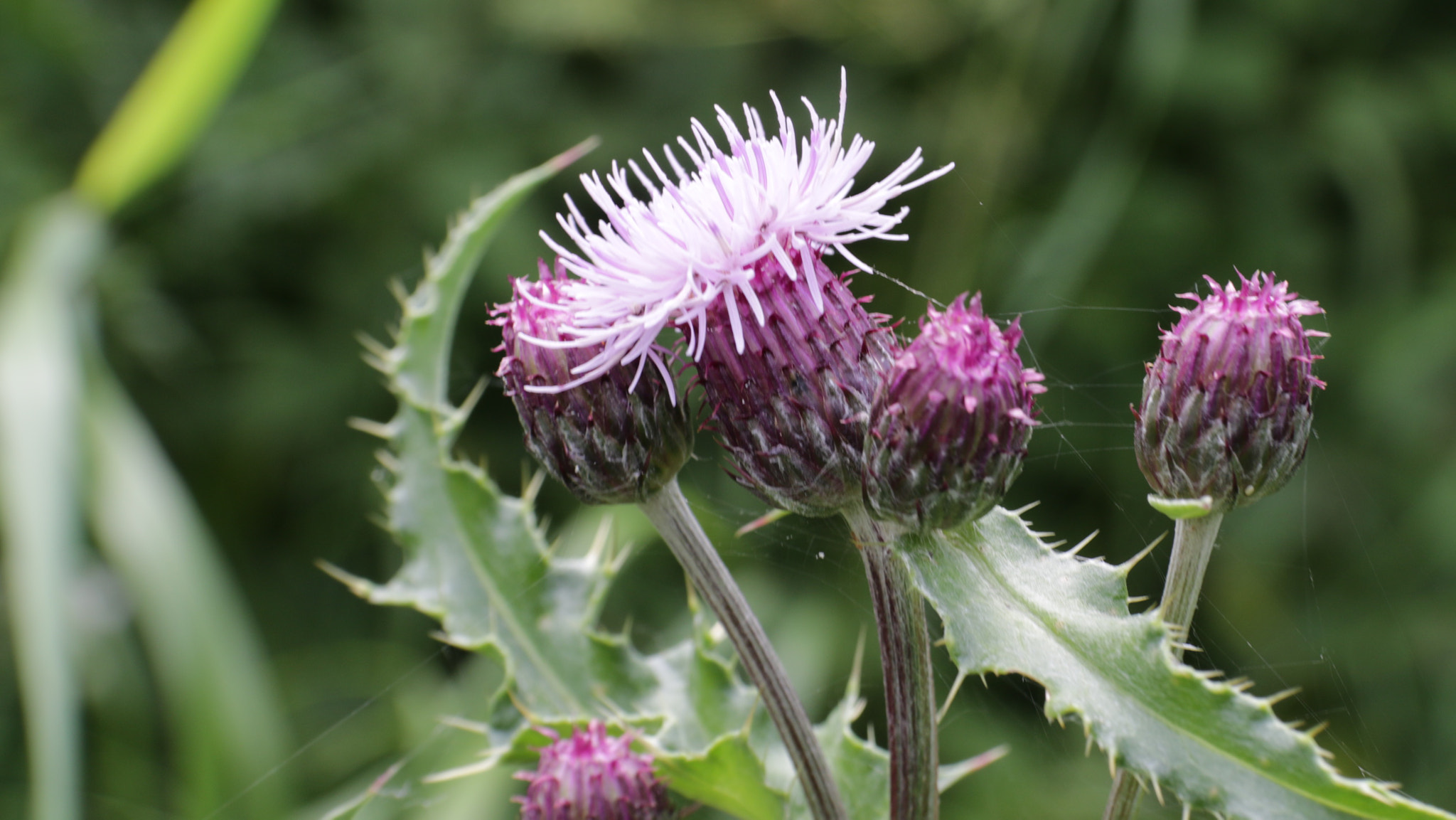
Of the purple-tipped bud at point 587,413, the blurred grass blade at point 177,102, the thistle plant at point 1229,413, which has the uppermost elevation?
the blurred grass blade at point 177,102

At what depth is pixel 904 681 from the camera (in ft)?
2.71

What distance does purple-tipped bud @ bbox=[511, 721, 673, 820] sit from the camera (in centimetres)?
100

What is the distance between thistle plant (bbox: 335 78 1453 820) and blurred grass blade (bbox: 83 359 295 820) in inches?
18.7

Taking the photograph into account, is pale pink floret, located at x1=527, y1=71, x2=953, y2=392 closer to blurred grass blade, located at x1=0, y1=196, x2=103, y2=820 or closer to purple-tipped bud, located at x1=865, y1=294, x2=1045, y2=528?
purple-tipped bud, located at x1=865, y1=294, x2=1045, y2=528

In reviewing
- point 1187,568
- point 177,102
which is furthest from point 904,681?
point 177,102

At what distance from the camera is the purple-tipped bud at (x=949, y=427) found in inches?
30.0

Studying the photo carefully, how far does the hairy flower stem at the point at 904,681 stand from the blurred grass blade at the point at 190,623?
0.83m

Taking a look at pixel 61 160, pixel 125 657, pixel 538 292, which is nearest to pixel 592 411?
pixel 538 292

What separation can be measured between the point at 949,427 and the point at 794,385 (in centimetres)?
14

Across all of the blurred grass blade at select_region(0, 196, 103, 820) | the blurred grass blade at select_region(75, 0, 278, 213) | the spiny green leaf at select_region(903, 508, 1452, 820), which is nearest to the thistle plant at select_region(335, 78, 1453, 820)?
the spiny green leaf at select_region(903, 508, 1452, 820)

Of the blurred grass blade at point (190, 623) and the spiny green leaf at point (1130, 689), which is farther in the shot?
the blurred grass blade at point (190, 623)

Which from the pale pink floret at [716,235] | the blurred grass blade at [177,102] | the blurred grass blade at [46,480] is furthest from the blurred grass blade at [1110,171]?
the blurred grass blade at [46,480]

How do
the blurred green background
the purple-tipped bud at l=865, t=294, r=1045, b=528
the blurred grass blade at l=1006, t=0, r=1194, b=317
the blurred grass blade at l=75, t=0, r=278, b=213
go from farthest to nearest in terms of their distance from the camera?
the blurred green background, the blurred grass blade at l=1006, t=0, r=1194, b=317, the blurred grass blade at l=75, t=0, r=278, b=213, the purple-tipped bud at l=865, t=294, r=1045, b=528

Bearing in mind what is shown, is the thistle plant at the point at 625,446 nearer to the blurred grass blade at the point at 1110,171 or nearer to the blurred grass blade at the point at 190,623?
the blurred grass blade at the point at 190,623
